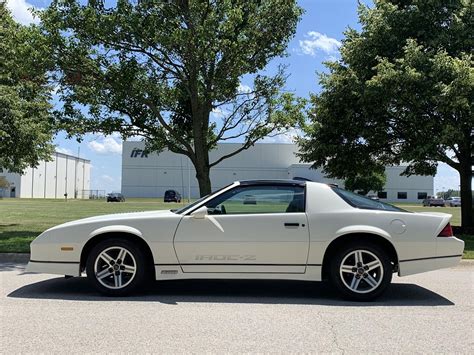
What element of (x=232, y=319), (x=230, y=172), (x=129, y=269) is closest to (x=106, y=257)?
(x=129, y=269)

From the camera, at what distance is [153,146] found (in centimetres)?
1380

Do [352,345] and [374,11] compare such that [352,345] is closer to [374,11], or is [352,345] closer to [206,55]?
[206,55]

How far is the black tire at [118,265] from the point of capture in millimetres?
6426

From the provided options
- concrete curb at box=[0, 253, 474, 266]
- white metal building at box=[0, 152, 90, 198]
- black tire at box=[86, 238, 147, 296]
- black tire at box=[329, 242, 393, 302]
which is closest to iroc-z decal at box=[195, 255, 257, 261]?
black tire at box=[86, 238, 147, 296]

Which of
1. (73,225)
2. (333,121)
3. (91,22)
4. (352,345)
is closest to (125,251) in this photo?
(73,225)

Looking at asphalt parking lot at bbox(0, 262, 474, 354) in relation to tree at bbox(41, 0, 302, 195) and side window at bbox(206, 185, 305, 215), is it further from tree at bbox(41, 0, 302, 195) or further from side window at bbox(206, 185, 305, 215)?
tree at bbox(41, 0, 302, 195)

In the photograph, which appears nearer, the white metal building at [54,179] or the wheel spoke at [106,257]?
the wheel spoke at [106,257]

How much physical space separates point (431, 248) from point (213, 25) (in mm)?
6813

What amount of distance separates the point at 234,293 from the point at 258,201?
4.50 feet

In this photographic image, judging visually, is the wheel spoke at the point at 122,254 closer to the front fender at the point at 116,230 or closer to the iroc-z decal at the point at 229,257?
the front fender at the point at 116,230

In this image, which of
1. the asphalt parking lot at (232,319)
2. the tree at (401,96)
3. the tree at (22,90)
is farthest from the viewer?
the tree at (401,96)

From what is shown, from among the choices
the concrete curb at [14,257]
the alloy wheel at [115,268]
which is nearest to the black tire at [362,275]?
the alloy wheel at [115,268]

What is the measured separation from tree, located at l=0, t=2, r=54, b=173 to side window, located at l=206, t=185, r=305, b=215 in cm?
680

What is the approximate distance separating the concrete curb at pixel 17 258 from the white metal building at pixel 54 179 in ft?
284
